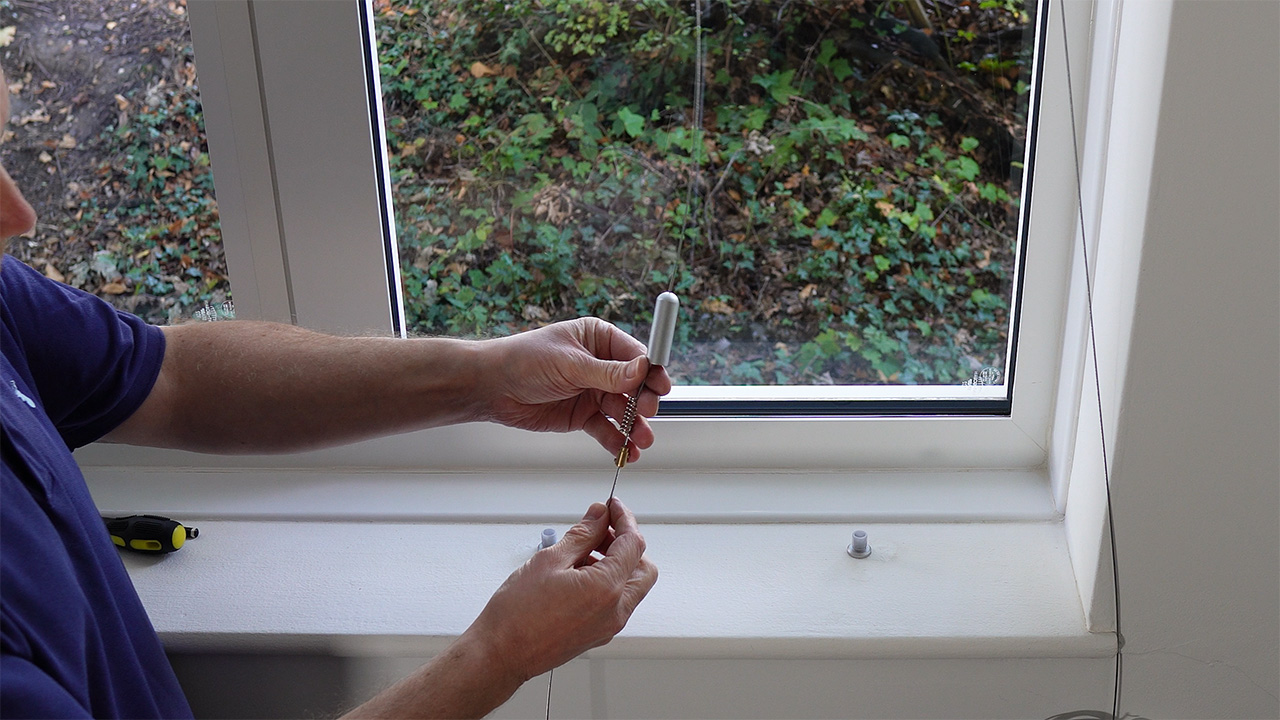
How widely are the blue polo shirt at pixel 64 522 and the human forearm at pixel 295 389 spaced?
38mm

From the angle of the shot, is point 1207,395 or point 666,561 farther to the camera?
point 666,561

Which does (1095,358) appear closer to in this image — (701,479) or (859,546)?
(859,546)

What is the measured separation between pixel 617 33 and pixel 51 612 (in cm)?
72

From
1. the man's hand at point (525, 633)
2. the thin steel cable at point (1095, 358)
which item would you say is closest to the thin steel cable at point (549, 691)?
the man's hand at point (525, 633)

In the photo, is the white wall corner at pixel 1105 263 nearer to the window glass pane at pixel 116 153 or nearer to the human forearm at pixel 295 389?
the human forearm at pixel 295 389

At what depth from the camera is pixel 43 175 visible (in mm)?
1073

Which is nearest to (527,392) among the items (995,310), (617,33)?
(617,33)

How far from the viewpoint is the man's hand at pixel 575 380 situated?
2.88 feet

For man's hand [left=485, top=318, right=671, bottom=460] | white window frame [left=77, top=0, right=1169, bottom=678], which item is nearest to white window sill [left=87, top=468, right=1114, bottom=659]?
white window frame [left=77, top=0, right=1169, bottom=678]

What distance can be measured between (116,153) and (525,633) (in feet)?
2.45

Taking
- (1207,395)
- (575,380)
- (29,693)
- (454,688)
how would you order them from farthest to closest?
1. (575,380)
2. (1207,395)
3. (454,688)
4. (29,693)

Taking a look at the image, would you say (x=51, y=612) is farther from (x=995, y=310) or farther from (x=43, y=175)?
(x=995, y=310)

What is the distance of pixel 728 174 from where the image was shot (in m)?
1.02

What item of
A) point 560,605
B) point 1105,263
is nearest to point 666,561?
point 560,605
